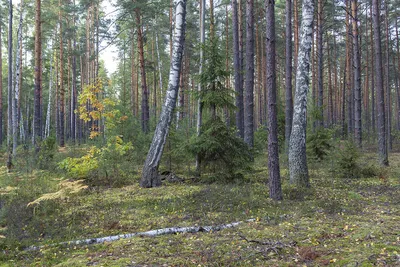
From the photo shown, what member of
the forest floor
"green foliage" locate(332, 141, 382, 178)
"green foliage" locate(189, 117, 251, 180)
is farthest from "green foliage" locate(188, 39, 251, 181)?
"green foliage" locate(332, 141, 382, 178)

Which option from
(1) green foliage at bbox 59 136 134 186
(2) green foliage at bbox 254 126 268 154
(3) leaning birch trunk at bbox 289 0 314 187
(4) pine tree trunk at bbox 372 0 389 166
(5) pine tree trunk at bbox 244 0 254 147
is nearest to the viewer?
(3) leaning birch trunk at bbox 289 0 314 187

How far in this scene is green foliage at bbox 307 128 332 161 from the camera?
12339 mm

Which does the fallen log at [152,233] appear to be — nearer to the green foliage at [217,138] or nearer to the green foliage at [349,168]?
the green foliage at [217,138]

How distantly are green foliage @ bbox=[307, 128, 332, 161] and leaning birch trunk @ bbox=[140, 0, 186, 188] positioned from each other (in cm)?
656

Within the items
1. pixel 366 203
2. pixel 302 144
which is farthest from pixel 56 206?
pixel 366 203

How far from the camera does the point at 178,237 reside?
4.76m

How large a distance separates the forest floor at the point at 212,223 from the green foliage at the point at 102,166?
2.50 ft

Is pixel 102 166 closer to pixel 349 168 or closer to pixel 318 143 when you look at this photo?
pixel 349 168

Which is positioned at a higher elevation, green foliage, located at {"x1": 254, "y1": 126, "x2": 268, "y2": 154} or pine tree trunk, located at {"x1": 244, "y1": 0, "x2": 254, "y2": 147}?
pine tree trunk, located at {"x1": 244, "y1": 0, "x2": 254, "y2": 147}

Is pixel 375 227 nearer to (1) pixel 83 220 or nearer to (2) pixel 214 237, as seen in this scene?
(2) pixel 214 237

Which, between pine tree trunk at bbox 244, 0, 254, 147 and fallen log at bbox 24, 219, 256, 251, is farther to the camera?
pine tree trunk at bbox 244, 0, 254, 147

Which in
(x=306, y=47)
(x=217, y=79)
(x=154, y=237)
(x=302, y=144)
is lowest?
(x=154, y=237)

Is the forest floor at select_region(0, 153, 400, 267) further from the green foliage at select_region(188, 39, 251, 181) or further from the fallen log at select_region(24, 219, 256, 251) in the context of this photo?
the green foliage at select_region(188, 39, 251, 181)

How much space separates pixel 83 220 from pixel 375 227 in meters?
5.09
